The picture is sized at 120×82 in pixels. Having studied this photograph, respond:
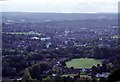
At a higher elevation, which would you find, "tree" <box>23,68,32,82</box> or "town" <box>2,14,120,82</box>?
"town" <box>2,14,120,82</box>

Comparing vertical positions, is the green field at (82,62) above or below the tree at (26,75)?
above

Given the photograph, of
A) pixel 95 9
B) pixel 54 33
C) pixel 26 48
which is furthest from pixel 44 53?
pixel 95 9

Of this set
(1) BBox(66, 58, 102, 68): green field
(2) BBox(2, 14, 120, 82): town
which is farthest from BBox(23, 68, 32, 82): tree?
(1) BBox(66, 58, 102, 68): green field

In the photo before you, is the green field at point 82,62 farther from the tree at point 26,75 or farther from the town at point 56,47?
the tree at point 26,75

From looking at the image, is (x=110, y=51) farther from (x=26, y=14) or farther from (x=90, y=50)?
(x=26, y=14)

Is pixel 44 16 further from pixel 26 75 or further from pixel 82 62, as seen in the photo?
pixel 26 75

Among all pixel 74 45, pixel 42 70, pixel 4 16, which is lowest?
pixel 42 70

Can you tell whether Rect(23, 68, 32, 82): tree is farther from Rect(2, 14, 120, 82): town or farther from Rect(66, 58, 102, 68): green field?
Rect(66, 58, 102, 68): green field

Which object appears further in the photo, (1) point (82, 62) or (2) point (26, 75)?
(1) point (82, 62)

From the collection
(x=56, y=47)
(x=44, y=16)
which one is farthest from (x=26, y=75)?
(x=44, y=16)

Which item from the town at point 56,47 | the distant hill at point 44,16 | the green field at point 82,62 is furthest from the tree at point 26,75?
the distant hill at point 44,16

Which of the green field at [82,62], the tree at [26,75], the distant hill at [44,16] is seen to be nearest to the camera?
the tree at [26,75]
